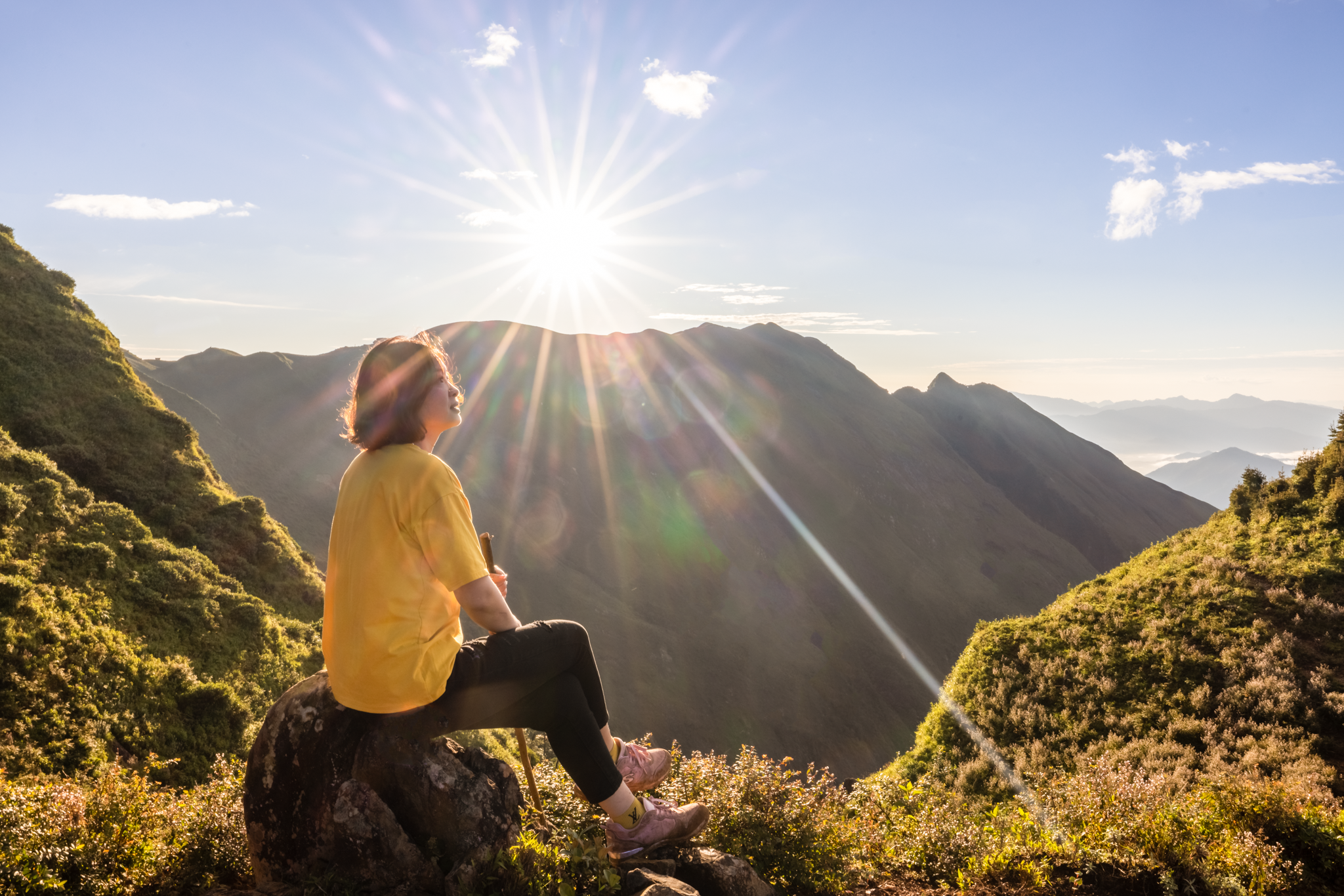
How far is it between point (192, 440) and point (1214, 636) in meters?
17.6

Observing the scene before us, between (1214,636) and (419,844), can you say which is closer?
(419,844)

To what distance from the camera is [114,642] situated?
6.77 m

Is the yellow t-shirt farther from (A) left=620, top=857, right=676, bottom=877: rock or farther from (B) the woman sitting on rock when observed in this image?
(A) left=620, top=857, right=676, bottom=877: rock

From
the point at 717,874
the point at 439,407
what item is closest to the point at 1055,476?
the point at 717,874

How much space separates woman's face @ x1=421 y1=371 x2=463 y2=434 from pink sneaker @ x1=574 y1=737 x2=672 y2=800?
81.9 inches

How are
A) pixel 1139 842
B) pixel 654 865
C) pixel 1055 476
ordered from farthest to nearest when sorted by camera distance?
pixel 1055 476, pixel 1139 842, pixel 654 865

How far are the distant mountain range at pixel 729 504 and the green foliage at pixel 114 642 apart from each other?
2210 cm

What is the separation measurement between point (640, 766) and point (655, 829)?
13.4 inches

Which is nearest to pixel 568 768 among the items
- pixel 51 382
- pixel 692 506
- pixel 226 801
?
pixel 226 801

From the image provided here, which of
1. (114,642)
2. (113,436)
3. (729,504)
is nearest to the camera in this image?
(114,642)

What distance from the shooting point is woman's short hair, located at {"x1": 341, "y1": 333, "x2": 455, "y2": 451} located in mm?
3102

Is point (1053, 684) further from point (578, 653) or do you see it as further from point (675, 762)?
point (578, 653)

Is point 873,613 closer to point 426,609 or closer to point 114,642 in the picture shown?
point 114,642

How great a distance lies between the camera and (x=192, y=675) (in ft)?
24.1
